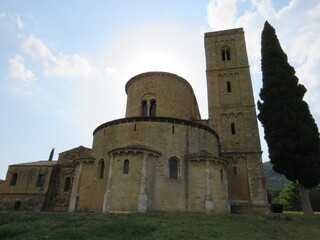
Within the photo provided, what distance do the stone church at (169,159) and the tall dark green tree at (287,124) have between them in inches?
160

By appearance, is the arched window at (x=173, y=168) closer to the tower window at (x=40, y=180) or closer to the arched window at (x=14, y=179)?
the tower window at (x=40, y=180)

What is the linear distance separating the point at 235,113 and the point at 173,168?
10659 millimetres

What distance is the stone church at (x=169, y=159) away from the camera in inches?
633

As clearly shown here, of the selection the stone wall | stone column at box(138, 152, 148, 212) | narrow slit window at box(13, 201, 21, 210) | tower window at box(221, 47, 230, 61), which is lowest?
narrow slit window at box(13, 201, 21, 210)

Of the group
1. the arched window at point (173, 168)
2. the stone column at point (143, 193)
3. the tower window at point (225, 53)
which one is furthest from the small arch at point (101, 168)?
the tower window at point (225, 53)

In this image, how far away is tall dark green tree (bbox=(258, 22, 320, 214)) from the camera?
53.7 feet

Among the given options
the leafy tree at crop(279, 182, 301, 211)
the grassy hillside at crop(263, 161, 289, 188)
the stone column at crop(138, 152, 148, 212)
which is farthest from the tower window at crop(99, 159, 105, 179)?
the grassy hillside at crop(263, 161, 289, 188)

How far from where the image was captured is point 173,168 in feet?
56.7

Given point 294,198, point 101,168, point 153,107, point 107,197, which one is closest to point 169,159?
point 107,197

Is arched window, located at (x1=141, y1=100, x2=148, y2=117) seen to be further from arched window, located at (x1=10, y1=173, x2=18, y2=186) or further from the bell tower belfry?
arched window, located at (x1=10, y1=173, x2=18, y2=186)

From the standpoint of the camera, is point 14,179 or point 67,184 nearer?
point 67,184

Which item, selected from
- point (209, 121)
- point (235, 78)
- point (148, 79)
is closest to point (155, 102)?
point (148, 79)

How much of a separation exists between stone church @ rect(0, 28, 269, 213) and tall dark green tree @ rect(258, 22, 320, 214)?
4071 mm

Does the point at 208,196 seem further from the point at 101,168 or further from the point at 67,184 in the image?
the point at 67,184
